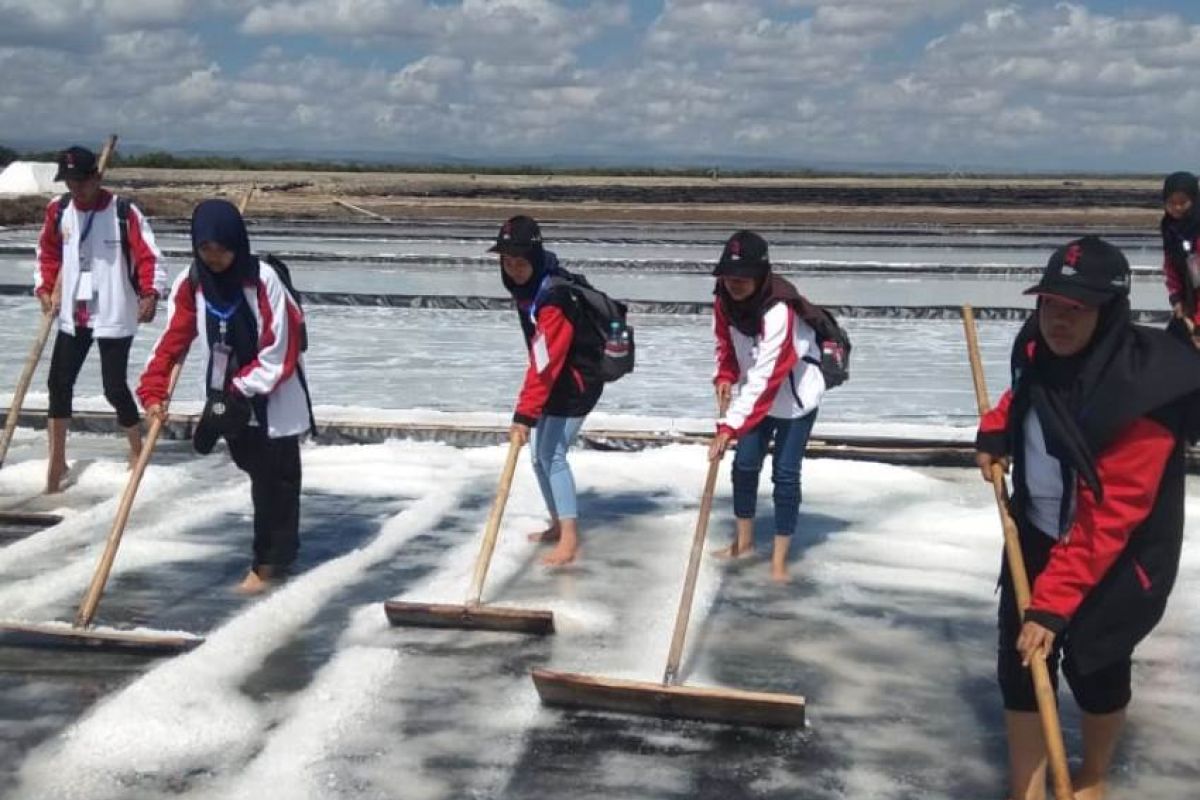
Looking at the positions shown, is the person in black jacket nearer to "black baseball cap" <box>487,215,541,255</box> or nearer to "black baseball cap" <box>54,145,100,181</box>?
"black baseball cap" <box>487,215,541,255</box>

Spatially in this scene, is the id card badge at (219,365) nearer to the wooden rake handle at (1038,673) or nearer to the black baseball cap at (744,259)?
the black baseball cap at (744,259)

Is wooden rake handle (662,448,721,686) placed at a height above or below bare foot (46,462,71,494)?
above

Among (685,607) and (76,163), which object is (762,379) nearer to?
(685,607)

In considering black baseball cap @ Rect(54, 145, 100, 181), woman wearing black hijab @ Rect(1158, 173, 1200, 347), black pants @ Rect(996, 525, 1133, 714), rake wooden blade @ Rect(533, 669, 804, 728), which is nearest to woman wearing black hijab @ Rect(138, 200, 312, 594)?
black baseball cap @ Rect(54, 145, 100, 181)

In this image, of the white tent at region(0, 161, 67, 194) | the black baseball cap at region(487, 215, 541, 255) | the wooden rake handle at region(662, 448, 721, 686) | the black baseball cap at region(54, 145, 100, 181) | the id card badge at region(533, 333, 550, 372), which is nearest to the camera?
the wooden rake handle at region(662, 448, 721, 686)

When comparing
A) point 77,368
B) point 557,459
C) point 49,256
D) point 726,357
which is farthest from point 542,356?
point 49,256

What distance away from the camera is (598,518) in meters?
6.40

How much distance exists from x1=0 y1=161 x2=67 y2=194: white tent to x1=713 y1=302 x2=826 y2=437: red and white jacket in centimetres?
3094

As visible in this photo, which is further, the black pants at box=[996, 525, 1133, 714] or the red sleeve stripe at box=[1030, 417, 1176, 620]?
the black pants at box=[996, 525, 1133, 714]

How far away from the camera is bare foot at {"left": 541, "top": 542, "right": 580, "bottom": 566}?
5.65 m

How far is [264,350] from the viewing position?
4988 mm

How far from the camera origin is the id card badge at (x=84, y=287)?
6.55 m

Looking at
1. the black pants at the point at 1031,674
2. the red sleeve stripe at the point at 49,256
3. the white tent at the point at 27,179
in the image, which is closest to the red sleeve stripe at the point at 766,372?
the black pants at the point at 1031,674

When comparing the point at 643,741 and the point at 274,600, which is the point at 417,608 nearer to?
the point at 274,600
